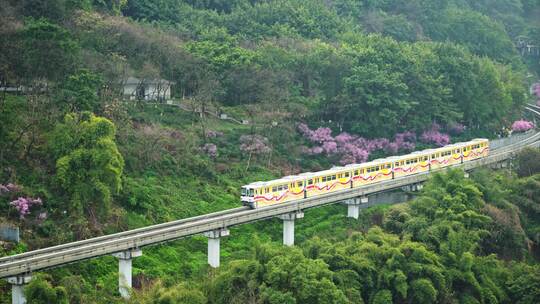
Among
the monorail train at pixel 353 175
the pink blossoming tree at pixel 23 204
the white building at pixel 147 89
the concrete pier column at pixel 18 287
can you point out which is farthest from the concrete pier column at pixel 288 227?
the concrete pier column at pixel 18 287

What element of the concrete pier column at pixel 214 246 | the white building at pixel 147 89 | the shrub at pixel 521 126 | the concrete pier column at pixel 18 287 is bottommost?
the concrete pier column at pixel 18 287

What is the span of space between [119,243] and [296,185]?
51.8 ft

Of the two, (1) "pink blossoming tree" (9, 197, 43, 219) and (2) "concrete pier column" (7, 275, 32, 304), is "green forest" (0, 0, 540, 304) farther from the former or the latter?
(2) "concrete pier column" (7, 275, 32, 304)

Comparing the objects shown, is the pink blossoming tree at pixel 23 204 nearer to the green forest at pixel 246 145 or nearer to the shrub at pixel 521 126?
the green forest at pixel 246 145

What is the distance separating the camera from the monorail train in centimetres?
5969

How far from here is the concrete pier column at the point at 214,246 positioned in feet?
180

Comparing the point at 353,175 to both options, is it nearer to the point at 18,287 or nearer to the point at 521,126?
the point at 18,287

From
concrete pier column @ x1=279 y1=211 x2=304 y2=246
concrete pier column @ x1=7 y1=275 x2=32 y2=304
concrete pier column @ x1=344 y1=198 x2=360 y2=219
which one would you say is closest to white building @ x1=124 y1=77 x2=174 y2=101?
concrete pier column @ x1=344 y1=198 x2=360 y2=219

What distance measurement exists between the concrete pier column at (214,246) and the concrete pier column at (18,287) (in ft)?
39.5

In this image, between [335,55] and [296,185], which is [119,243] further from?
[335,55]

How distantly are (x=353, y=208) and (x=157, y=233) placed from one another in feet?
60.2

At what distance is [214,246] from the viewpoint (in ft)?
181

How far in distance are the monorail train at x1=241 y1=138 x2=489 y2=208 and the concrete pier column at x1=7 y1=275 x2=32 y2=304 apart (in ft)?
55.2

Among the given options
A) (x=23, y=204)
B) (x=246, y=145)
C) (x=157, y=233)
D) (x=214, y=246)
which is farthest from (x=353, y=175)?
(x=23, y=204)
